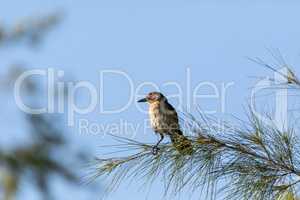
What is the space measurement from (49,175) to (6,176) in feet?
1.75

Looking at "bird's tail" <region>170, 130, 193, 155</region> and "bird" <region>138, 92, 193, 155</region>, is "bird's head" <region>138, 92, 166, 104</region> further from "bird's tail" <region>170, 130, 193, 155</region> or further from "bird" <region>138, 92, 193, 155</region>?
"bird's tail" <region>170, 130, 193, 155</region>

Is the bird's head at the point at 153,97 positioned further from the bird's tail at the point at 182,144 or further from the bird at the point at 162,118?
the bird's tail at the point at 182,144

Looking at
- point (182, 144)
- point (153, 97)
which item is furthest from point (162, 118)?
point (182, 144)

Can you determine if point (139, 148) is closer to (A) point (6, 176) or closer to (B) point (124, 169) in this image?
(B) point (124, 169)

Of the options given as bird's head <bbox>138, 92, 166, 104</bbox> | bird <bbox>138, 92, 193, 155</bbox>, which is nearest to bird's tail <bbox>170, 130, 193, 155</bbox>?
bird <bbox>138, 92, 193, 155</bbox>

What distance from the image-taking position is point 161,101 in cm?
557

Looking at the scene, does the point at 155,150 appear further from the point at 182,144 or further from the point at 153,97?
the point at 153,97

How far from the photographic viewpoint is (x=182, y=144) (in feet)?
12.5

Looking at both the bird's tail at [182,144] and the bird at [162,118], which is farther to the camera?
the bird at [162,118]

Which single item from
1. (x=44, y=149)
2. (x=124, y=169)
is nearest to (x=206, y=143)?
(x=124, y=169)

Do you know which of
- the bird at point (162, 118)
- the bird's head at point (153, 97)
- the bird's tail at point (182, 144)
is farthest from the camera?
the bird's head at point (153, 97)

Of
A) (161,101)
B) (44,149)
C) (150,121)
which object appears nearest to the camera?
(150,121)

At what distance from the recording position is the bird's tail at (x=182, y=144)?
378 cm

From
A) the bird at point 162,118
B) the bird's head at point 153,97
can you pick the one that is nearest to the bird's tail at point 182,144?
the bird at point 162,118
